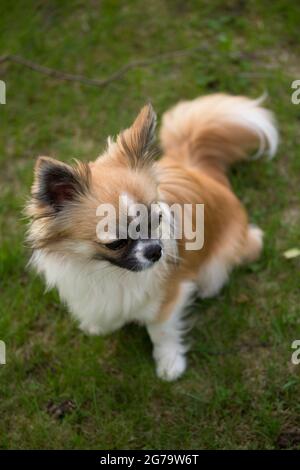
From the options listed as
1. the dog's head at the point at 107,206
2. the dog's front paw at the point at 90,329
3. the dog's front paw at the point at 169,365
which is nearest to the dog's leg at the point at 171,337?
the dog's front paw at the point at 169,365

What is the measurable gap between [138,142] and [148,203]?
0.87ft

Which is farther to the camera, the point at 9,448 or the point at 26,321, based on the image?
the point at 26,321

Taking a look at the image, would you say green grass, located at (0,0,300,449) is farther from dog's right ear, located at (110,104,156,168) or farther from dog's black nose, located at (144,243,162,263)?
dog's right ear, located at (110,104,156,168)

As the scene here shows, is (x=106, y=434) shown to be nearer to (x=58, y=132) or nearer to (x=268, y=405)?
(x=268, y=405)

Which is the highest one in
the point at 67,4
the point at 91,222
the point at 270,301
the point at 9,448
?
the point at 67,4

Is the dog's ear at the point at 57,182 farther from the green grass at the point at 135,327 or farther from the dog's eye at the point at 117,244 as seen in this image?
the green grass at the point at 135,327

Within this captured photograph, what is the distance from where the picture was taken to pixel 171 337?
2859 mm

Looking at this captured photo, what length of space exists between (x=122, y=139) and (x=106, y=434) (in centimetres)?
140

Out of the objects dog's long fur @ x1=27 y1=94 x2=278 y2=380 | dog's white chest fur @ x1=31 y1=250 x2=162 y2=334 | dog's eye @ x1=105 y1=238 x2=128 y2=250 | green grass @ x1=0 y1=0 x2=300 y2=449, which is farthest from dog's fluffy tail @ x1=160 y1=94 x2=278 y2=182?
dog's eye @ x1=105 y1=238 x2=128 y2=250

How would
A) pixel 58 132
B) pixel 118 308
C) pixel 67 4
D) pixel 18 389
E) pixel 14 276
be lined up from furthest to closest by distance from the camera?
pixel 67 4, pixel 58 132, pixel 14 276, pixel 18 389, pixel 118 308

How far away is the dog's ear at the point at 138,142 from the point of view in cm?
229

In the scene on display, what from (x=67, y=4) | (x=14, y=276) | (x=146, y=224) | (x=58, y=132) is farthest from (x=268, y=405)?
(x=67, y=4)

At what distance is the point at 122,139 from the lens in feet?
7.63

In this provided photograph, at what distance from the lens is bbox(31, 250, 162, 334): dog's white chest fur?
2.43m
